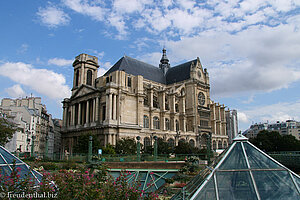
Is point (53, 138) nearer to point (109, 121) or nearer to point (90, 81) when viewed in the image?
point (90, 81)

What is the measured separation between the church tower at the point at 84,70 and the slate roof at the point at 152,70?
359 centimetres

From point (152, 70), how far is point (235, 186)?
59675mm

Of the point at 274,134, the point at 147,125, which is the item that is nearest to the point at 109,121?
the point at 147,125

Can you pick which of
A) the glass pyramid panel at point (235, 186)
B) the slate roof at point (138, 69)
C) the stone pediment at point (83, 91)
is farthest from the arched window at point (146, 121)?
the glass pyramid panel at point (235, 186)

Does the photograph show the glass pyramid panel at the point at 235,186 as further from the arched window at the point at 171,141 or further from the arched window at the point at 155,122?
the arched window at the point at 171,141

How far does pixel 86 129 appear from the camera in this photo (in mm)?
45844

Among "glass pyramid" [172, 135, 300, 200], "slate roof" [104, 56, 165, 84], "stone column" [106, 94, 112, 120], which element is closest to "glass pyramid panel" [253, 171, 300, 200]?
"glass pyramid" [172, 135, 300, 200]

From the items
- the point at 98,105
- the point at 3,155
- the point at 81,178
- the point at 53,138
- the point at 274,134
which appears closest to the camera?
the point at 81,178

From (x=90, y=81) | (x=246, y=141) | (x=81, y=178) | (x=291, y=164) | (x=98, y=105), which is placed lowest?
(x=291, y=164)

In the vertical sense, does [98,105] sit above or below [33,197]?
above

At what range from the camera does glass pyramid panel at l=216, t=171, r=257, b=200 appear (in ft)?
16.4

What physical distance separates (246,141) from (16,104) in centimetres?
6005

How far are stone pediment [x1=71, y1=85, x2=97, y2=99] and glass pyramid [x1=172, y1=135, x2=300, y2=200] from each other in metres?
42.8

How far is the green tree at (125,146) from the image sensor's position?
38.0 metres
